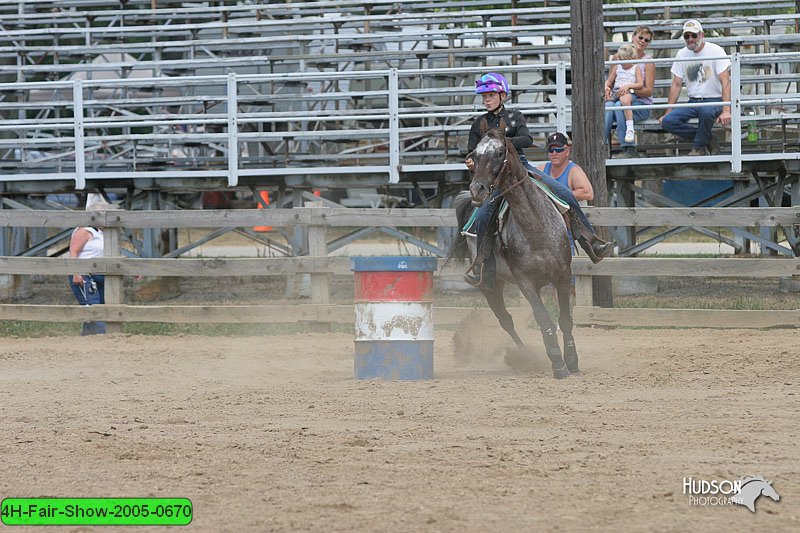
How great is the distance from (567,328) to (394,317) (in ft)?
5.02

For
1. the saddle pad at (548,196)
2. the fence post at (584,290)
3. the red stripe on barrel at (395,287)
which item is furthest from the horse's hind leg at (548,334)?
the fence post at (584,290)

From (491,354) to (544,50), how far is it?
7378mm

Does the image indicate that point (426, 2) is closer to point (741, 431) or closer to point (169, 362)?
point (169, 362)

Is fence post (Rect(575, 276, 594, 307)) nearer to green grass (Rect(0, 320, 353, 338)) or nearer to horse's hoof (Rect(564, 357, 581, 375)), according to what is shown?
green grass (Rect(0, 320, 353, 338))

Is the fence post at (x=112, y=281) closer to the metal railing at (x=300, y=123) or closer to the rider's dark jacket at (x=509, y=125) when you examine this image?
the metal railing at (x=300, y=123)

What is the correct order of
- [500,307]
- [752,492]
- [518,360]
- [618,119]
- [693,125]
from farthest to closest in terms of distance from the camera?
[618,119] < [693,125] < [500,307] < [518,360] < [752,492]

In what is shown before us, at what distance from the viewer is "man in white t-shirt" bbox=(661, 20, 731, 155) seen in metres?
14.7

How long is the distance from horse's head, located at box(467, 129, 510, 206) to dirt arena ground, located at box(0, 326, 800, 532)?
5.14 feet

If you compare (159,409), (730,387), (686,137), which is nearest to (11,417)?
(159,409)

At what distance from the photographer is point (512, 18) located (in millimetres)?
21109

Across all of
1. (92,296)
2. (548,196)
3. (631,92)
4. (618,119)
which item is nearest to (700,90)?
(631,92)

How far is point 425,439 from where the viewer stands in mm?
7102

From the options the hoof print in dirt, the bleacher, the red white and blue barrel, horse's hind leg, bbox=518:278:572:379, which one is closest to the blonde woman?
the bleacher

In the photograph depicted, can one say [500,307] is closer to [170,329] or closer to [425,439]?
[425,439]
